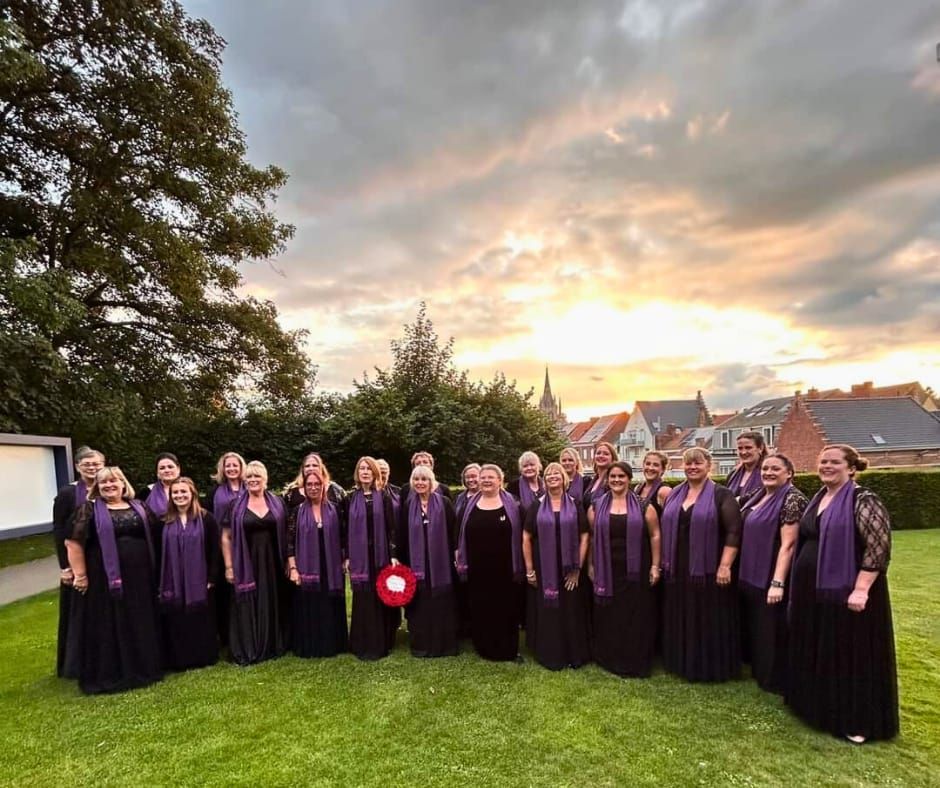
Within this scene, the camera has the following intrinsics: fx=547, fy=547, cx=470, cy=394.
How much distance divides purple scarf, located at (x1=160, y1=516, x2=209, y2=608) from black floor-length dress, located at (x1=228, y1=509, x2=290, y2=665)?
385 mm

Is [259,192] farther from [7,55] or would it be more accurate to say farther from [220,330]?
[7,55]

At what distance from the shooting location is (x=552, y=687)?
4859mm

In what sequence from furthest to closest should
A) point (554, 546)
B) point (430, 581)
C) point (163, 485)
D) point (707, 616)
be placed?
point (163, 485) → point (430, 581) → point (554, 546) → point (707, 616)

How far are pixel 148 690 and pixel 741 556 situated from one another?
538 centimetres

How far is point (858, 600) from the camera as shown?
3.67 metres

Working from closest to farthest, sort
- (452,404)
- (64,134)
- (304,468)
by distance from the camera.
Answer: (304,468) < (64,134) < (452,404)

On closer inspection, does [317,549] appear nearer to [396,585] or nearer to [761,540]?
[396,585]

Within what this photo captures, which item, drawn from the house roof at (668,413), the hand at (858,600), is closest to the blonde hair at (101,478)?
the hand at (858,600)

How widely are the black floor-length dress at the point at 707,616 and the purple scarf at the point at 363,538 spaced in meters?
2.89

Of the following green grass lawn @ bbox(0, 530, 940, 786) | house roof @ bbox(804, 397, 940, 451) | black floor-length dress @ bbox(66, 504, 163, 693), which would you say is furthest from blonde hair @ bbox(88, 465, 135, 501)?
house roof @ bbox(804, 397, 940, 451)

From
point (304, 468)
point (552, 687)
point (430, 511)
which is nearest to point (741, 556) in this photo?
point (552, 687)

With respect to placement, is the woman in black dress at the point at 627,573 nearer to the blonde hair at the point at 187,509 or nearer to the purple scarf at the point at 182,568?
the purple scarf at the point at 182,568

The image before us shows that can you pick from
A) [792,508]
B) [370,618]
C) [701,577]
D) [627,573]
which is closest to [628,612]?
[627,573]

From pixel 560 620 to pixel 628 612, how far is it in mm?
660
